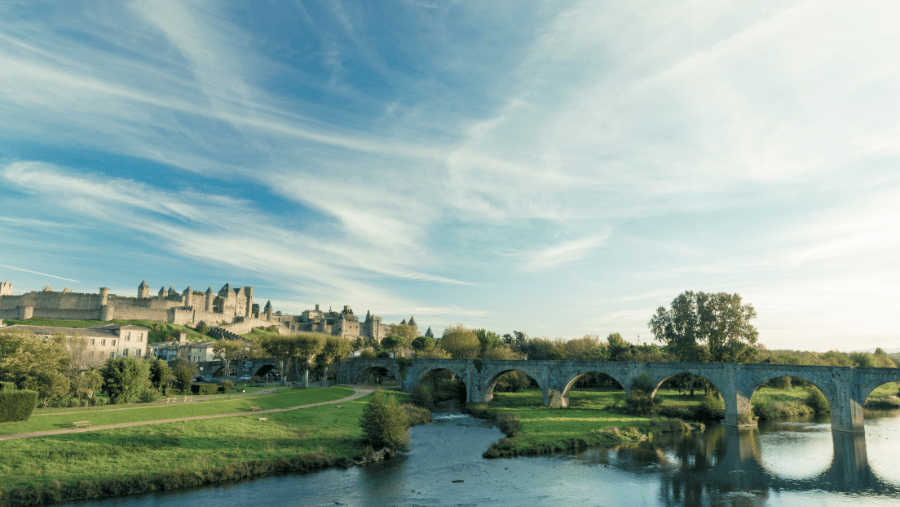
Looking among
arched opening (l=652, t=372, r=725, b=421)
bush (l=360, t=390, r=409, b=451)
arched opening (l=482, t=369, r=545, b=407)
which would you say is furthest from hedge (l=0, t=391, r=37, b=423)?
arched opening (l=652, t=372, r=725, b=421)

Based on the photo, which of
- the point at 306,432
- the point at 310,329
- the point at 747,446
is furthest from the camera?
the point at 310,329

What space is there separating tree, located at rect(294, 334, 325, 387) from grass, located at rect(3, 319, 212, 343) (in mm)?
55008

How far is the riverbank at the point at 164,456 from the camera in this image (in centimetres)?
2162

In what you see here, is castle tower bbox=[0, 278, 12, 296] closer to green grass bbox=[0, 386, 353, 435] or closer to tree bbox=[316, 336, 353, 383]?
tree bbox=[316, 336, 353, 383]

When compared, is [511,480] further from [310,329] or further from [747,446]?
[310,329]

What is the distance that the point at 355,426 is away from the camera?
1529 inches

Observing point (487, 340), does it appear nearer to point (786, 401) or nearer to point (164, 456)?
point (786, 401)

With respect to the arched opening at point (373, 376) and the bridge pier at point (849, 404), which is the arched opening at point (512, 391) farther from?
the bridge pier at point (849, 404)

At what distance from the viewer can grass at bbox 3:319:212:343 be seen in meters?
101

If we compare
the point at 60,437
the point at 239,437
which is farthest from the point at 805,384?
the point at 60,437

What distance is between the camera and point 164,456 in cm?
2630

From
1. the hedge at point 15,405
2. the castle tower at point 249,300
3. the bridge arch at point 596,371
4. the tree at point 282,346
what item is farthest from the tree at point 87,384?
the castle tower at point 249,300

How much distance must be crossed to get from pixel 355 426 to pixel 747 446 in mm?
31275

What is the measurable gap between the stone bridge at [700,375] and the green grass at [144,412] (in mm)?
21985
